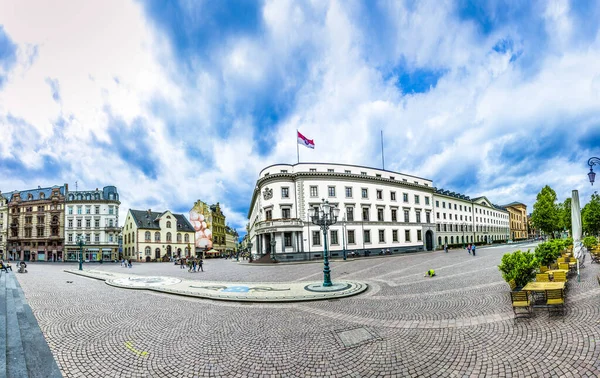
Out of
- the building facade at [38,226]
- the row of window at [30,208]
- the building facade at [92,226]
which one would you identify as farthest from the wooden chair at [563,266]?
the row of window at [30,208]

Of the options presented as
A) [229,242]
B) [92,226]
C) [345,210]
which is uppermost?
[345,210]

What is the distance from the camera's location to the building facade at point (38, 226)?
60344 millimetres

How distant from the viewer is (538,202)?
173 feet

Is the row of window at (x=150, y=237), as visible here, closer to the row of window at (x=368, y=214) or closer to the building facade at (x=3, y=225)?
the building facade at (x=3, y=225)

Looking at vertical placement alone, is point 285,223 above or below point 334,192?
below

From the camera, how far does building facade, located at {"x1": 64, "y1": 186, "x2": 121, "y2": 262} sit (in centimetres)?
5959

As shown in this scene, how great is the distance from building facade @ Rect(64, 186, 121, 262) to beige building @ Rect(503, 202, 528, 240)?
12763 cm

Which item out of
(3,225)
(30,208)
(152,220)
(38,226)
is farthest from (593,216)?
(3,225)

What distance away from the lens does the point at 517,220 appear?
109250mm

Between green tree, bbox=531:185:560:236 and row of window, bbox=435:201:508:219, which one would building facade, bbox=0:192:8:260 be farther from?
green tree, bbox=531:185:560:236

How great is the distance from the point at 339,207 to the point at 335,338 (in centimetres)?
3471

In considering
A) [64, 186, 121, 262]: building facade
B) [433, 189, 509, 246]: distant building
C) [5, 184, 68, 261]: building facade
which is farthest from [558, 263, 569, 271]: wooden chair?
[5, 184, 68, 261]: building facade

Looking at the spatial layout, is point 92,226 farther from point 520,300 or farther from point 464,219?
point 464,219

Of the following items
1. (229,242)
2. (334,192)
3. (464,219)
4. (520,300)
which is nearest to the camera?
(520,300)
